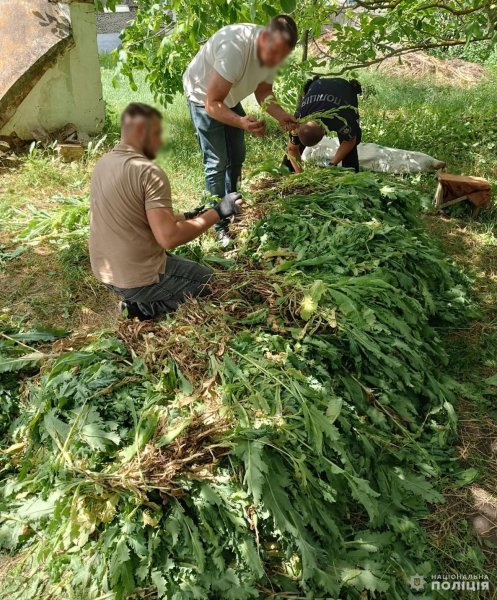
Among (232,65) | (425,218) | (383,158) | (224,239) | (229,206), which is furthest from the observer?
(383,158)

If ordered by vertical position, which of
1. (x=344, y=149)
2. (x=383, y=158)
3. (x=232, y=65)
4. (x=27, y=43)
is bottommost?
(x=383, y=158)

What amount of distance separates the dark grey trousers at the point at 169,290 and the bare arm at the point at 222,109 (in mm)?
1158

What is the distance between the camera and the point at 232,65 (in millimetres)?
3537

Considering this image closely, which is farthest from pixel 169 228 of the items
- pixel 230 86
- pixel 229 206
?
pixel 230 86

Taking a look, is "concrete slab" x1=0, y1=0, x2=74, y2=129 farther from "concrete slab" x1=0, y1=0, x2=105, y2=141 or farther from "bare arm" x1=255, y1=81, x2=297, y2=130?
"bare arm" x1=255, y1=81, x2=297, y2=130

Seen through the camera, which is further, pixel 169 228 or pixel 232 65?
pixel 232 65

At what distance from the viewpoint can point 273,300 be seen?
119 inches

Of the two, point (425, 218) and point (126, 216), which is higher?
point (126, 216)

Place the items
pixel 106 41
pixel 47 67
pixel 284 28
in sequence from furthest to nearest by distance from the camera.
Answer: pixel 106 41, pixel 47 67, pixel 284 28

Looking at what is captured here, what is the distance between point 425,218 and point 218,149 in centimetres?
249

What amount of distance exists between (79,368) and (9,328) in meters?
0.90

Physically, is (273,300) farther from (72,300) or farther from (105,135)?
(105,135)

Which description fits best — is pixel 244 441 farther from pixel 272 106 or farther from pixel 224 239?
pixel 272 106

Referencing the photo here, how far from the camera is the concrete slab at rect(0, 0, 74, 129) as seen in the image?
6023 mm
